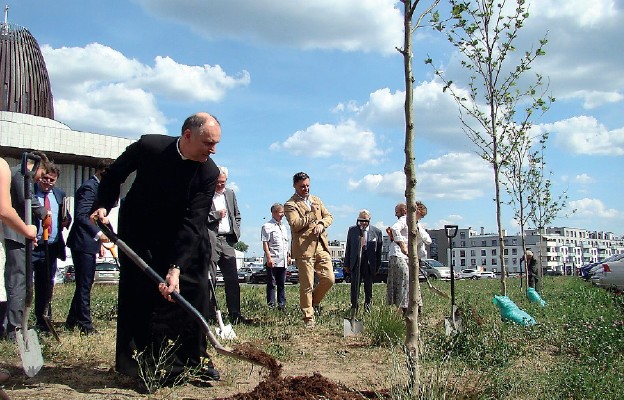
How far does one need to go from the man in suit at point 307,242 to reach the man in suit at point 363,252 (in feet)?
3.83

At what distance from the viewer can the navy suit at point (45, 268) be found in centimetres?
656

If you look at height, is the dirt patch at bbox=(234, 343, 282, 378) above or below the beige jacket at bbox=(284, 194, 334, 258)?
below

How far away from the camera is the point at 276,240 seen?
1067 cm

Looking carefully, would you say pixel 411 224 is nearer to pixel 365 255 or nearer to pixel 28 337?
pixel 28 337

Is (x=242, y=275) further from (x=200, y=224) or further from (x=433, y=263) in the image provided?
(x=200, y=224)

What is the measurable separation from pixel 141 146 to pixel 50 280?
2.67 m

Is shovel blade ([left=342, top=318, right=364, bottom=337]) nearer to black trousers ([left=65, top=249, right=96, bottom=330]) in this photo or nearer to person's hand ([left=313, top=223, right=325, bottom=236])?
person's hand ([left=313, top=223, right=325, bottom=236])

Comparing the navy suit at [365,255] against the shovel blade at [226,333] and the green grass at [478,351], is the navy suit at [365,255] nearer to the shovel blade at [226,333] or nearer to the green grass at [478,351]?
the green grass at [478,351]

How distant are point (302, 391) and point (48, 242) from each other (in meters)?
4.08

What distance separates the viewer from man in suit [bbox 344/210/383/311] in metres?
9.58

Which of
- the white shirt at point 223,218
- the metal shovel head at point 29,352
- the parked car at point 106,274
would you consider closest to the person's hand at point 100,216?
the metal shovel head at point 29,352

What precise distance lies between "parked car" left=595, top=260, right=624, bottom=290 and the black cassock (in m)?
15.1

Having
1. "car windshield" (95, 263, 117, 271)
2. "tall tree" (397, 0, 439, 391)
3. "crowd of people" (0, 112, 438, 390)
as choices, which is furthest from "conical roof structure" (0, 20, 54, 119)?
"tall tree" (397, 0, 439, 391)

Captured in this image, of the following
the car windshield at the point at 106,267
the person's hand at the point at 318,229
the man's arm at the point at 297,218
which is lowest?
the car windshield at the point at 106,267
